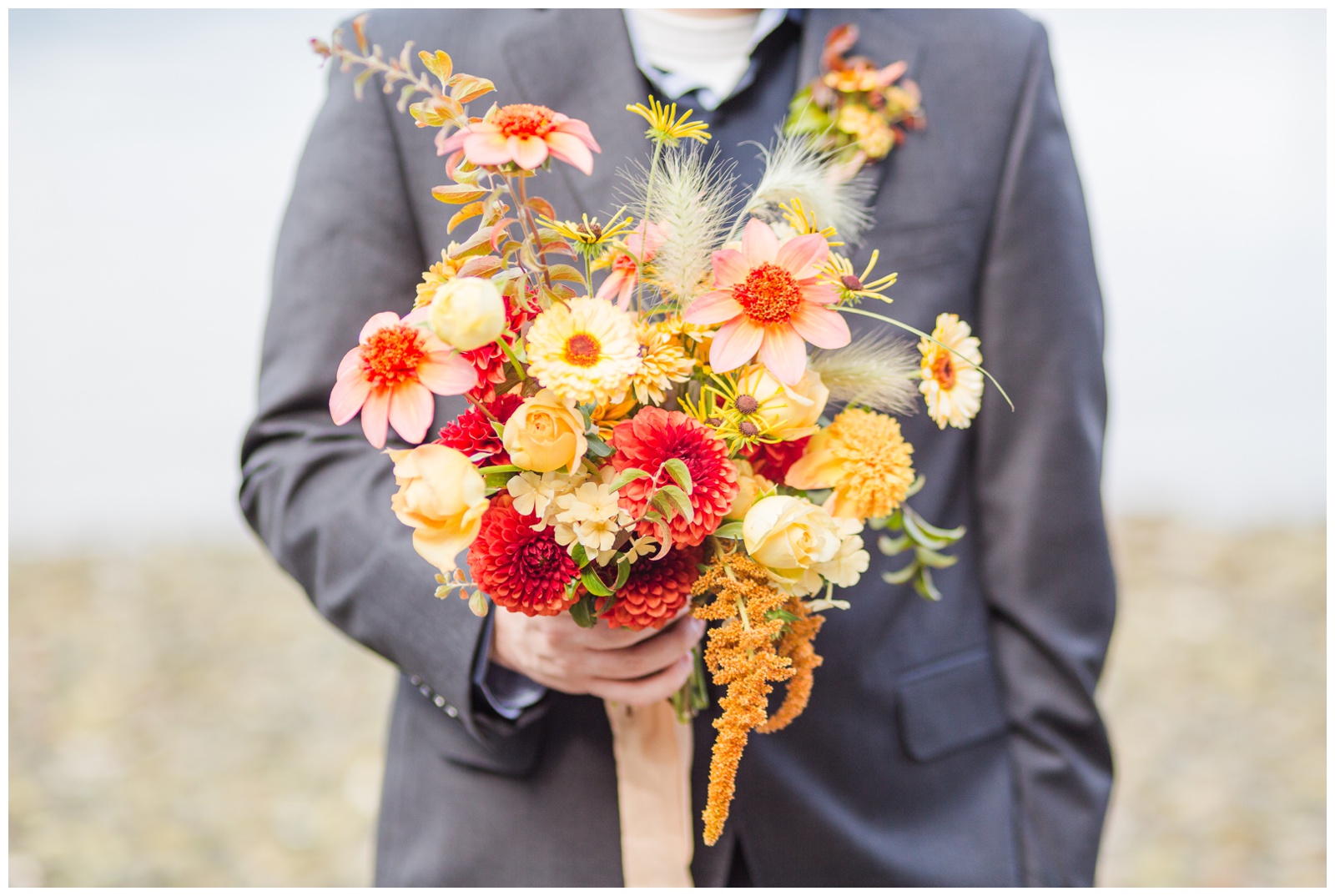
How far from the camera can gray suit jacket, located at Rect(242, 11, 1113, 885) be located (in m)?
1.05

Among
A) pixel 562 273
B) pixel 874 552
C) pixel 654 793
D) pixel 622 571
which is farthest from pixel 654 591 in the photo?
pixel 874 552

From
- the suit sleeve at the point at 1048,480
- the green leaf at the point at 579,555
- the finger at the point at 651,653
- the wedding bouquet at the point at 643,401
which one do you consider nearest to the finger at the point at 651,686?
the finger at the point at 651,653

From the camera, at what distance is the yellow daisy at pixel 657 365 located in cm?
64

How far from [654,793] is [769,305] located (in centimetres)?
56

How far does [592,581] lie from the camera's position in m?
0.66

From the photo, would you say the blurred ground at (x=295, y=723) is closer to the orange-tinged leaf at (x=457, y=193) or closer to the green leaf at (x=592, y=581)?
the green leaf at (x=592, y=581)

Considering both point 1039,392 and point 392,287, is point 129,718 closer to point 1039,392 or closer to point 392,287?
point 392,287

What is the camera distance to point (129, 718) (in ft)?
9.13

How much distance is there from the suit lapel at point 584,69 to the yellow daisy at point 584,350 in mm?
491

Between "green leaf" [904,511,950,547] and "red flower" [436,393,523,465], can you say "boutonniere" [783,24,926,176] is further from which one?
"red flower" [436,393,523,465]

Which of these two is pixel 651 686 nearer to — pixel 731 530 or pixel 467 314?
pixel 731 530

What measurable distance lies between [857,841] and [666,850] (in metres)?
0.28

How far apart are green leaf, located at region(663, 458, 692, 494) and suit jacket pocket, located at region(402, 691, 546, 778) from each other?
19.7 inches

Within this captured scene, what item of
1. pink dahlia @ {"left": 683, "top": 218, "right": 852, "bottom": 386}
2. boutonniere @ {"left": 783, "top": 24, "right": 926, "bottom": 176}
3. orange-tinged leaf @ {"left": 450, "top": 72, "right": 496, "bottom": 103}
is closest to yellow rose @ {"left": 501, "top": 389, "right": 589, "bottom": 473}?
pink dahlia @ {"left": 683, "top": 218, "right": 852, "bottom": 386}
